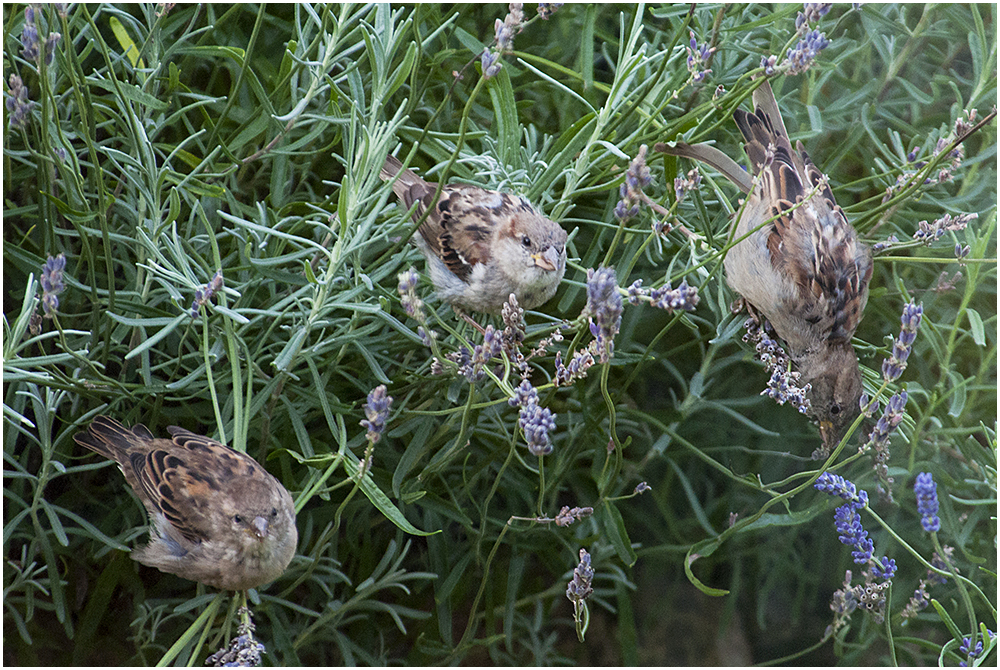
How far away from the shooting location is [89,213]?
1.09m

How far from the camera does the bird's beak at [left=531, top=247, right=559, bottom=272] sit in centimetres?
119

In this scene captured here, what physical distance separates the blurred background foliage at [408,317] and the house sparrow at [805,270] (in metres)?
0.05

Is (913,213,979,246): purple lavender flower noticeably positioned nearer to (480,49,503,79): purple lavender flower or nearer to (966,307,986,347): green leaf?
(966,307,986,347): green leaf

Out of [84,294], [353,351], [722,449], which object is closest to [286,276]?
[353,351]

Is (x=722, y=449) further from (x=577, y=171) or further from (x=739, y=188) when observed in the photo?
(x=577, y=171)

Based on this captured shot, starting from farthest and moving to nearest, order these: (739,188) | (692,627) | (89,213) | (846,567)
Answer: (692,627)
(846,567)
(739,188)
(89,213)

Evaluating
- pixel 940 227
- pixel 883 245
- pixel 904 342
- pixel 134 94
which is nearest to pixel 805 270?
pixel 883 245

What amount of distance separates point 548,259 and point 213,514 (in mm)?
604

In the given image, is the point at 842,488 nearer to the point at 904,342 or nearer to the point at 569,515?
the point at 904,342

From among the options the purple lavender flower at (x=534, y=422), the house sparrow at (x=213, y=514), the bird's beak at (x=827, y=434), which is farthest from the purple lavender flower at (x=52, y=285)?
the bird's beak at (x=827, y=434)

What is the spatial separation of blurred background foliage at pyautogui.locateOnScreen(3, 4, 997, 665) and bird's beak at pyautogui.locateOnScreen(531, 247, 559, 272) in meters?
0.10

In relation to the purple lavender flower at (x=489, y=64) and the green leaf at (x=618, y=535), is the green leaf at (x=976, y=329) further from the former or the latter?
the purple lavender flower at (x=489, y=64)

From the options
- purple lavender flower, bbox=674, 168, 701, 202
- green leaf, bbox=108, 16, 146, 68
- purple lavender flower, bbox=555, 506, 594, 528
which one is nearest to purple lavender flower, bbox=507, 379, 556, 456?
purple lavender flower, bbox=555, 506, 594, 528

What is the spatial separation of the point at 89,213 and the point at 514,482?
0.84 meters
